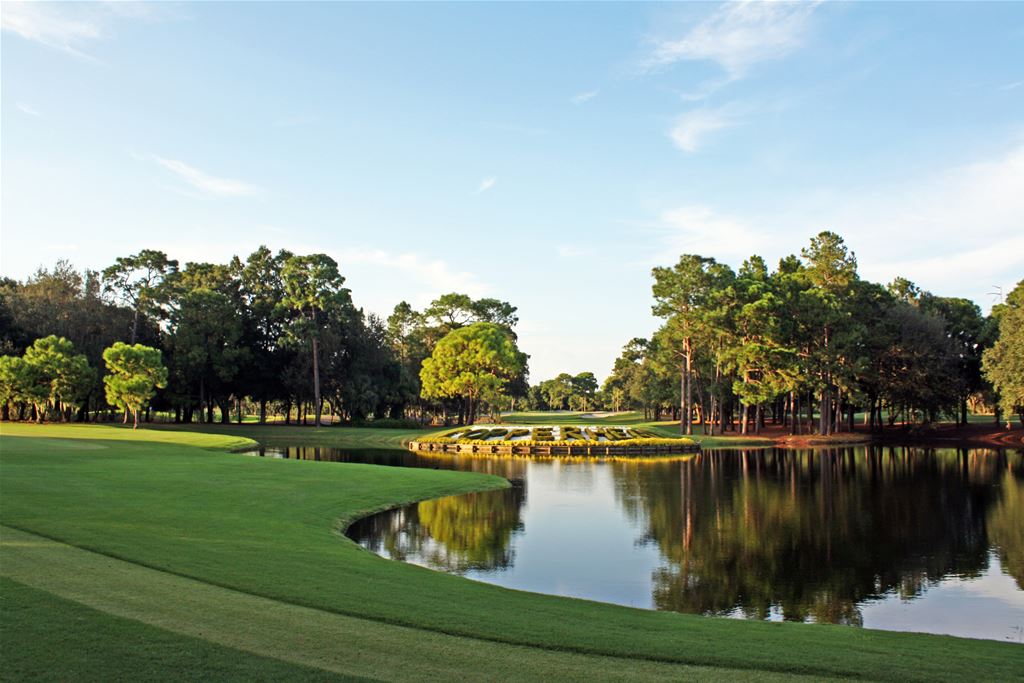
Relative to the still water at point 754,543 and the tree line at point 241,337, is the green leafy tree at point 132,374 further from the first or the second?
the still water at point 754,543

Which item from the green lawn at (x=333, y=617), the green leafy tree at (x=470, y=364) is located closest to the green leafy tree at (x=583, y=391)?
the green leafy tree at (x=470, y=364)

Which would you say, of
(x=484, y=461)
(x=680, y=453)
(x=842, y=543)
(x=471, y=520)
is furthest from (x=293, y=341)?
(x=842, y=543)

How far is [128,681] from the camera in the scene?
7.75m

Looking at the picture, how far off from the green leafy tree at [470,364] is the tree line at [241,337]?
0.13 meters

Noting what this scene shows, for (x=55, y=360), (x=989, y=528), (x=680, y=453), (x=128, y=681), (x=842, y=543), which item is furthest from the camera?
(x=55, y=360)

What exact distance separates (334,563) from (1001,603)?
14680 millimetres

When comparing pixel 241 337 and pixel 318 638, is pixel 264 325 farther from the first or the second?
pixel 318 638

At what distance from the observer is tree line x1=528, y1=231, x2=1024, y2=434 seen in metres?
70.8

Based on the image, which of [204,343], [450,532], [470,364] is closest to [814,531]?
[450,532]

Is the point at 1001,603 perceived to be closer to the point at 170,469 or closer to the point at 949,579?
the point at 949,579

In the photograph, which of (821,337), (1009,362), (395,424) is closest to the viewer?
(1009,362)

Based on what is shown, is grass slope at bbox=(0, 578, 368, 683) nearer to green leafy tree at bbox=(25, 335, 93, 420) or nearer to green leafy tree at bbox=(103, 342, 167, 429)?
green leafy tree at bbox=(103, 342, 167, 429)

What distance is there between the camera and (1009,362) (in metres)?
61.5

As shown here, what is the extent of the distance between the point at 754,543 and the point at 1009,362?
5123 cm
